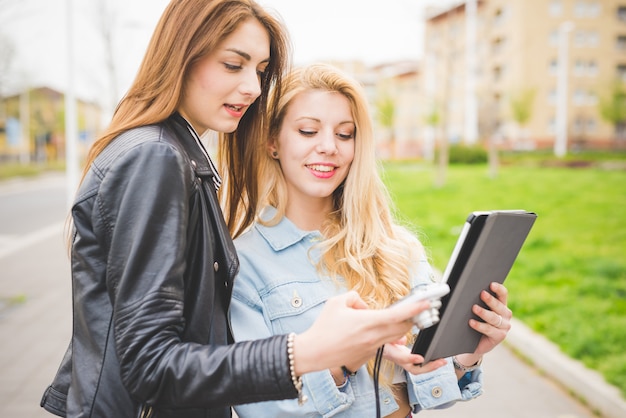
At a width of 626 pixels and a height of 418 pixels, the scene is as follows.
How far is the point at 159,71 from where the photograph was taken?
1.53 metres

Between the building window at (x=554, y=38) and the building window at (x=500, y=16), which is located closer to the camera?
the building window at (x=554, y=38)

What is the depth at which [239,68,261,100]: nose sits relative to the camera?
1.66 meters

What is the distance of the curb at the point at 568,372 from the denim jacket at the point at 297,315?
2456 mm

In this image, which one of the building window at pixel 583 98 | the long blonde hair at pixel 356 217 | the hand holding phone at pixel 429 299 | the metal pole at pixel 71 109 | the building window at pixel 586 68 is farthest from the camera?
the building window at pixel 586 68

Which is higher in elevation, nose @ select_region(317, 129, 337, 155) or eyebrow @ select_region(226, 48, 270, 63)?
eyebrow @ select_region(226, 48, 270, 63)

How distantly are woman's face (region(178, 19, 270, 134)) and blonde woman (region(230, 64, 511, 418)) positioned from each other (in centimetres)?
48

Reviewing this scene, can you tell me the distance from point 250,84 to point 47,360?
4368 mm

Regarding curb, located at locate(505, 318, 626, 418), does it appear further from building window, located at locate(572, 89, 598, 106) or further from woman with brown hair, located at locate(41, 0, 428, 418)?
building window, located at locate(572, 89, 598, 106)

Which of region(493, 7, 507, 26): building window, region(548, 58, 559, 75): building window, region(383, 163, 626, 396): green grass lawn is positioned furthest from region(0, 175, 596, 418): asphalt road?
region(493, 7, 507, 26): building window

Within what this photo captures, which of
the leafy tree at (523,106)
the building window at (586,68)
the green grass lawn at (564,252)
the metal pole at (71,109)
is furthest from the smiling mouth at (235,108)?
the building window at (586,68)

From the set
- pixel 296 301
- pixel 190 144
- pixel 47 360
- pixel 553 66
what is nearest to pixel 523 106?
pixel 553 66

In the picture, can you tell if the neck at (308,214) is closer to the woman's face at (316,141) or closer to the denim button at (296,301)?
the woman's face at (316,141)

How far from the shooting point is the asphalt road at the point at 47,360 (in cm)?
418

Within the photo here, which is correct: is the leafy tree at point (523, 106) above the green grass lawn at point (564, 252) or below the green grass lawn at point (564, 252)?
above
